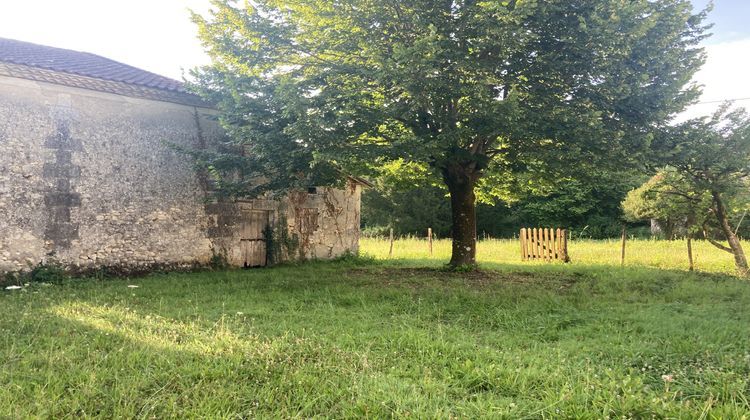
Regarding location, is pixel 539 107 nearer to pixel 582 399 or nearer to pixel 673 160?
pixel 673 160

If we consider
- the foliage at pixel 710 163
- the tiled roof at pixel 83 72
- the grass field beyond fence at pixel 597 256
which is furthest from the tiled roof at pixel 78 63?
the foliage at pixel 710 163

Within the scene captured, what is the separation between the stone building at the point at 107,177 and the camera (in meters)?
9.06

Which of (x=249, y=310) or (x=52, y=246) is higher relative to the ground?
(x=52, y=246)

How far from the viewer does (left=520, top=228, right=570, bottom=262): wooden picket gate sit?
15.3m

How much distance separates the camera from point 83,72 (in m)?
10.2

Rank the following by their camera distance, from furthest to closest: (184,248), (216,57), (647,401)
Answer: (184,248)
(216,57)
(647,401)

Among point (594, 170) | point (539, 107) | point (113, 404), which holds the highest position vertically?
point (539, 107)

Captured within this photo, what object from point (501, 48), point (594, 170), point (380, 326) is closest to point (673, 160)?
point (594, 170)

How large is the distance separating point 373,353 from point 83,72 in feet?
31.3

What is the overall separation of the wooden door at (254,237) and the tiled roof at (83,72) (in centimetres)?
312

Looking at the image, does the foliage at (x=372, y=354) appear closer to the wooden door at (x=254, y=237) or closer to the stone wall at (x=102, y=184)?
the stone wall at (x=102, y=184)

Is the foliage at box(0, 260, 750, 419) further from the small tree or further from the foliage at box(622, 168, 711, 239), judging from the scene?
the foliage at box(622, 168, 711, 239)

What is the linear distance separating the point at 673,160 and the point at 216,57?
384 inches

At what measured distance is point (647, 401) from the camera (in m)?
3.28
